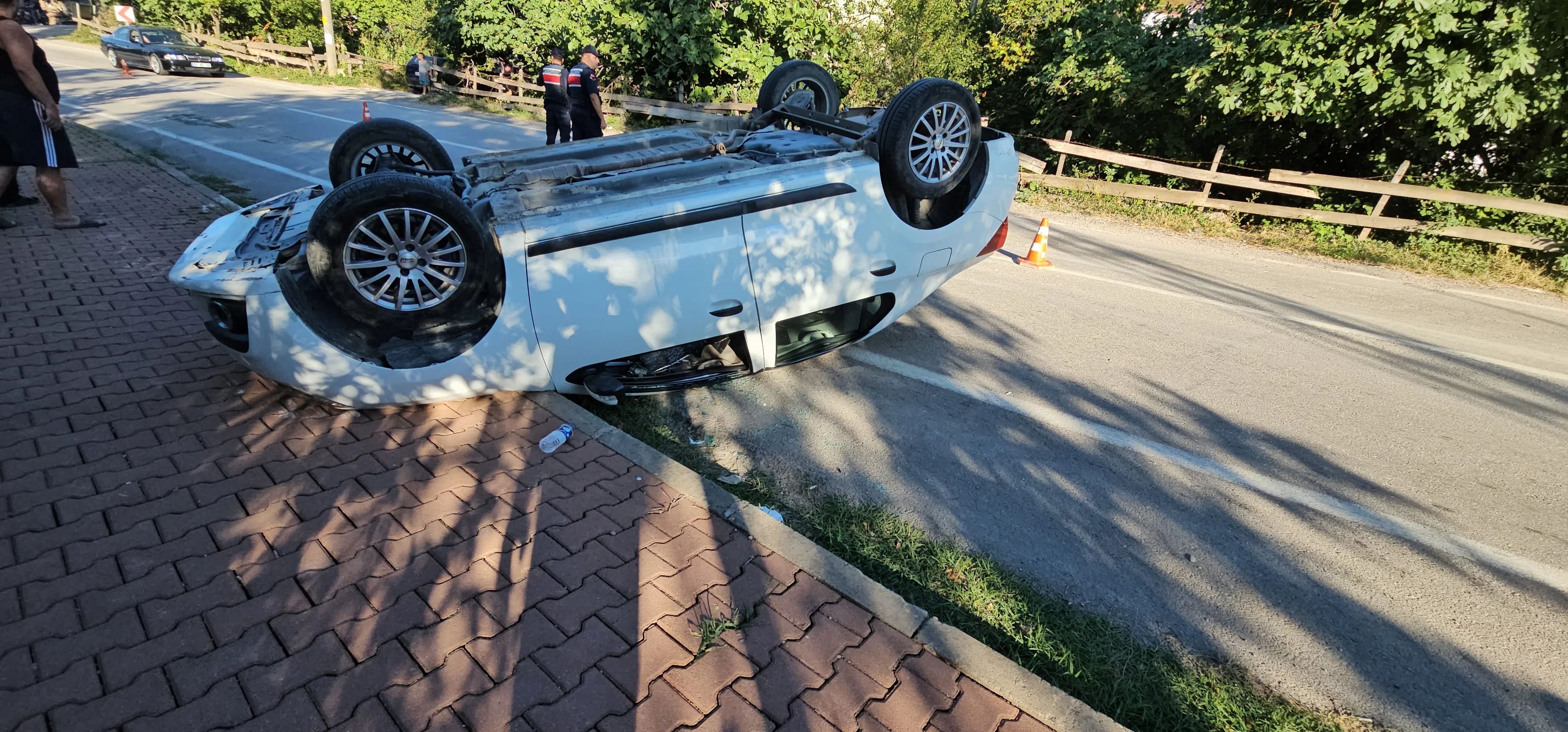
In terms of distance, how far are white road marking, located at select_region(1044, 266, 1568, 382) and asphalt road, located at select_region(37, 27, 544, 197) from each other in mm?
8729

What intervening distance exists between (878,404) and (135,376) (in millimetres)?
4245

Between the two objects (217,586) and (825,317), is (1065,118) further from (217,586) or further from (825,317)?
(217,586)

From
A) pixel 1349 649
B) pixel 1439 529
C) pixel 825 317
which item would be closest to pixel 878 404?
pixel 825 317

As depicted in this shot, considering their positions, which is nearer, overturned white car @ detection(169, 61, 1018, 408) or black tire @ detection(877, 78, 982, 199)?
overturned white car @ detection(169, 61, 1018, 408)

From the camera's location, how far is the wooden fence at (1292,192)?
30.7ft

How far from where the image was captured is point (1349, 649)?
2.93 m

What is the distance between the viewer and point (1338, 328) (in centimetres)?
664

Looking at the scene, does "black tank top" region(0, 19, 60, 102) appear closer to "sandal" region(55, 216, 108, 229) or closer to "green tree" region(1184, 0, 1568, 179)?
"sandal" region(55, 216, 108, 229)

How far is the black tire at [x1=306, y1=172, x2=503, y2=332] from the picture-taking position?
3416 mm

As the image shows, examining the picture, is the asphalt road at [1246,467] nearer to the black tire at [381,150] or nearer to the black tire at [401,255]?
the black tire at [401,255]

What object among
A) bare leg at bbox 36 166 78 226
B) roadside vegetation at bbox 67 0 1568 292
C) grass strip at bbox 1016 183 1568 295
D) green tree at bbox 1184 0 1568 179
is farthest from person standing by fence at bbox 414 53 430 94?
green tree at bbox 1184 0 1568 179

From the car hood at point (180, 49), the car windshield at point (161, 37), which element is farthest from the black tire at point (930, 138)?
the car windshield at point (161, 37)

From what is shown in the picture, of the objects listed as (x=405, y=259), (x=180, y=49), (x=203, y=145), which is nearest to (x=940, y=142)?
(x=405, y=259)

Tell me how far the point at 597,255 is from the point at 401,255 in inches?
35.4
